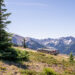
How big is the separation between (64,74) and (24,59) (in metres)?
6.97

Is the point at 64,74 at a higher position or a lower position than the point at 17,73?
lower

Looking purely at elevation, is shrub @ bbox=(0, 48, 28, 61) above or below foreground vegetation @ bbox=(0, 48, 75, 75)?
above

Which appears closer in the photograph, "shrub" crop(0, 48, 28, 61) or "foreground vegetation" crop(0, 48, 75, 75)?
"foreground vegetation" crop(0, 48, 75, 75)

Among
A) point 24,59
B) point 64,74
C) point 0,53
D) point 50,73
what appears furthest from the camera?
point 24,59

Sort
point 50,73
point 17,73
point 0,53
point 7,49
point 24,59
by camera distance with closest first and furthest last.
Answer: point 50,73
point 17,73
point 0,53
point 7,49
point 24,59

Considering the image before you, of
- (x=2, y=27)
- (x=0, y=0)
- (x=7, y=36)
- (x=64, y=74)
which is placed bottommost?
(x=64, y=74)

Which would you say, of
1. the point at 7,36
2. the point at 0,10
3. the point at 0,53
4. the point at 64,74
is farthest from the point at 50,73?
the point at 0,10

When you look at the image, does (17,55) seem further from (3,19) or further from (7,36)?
(3,19)

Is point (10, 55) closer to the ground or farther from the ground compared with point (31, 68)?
farther from the ground

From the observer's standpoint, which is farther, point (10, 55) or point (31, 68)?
point (10, 55)

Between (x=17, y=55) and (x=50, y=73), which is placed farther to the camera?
(x=17, y=55)

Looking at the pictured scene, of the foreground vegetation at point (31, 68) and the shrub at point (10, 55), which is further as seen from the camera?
the shrub at point (10, 55)

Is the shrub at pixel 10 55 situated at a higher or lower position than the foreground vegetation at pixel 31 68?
higher

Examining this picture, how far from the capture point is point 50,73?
1227 centimetres
